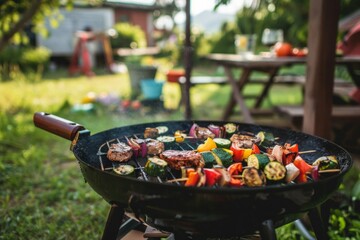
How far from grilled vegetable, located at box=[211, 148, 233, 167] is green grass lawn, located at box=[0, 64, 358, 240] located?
50.4 inches

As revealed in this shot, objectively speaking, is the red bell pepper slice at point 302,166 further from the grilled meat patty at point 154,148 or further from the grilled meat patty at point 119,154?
the grilled meat patty at point 119,154

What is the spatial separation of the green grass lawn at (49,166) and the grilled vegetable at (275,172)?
4.31 ft

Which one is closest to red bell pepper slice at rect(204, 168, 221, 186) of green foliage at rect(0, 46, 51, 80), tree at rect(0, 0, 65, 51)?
tree at rect(0, 0, 65, 51)

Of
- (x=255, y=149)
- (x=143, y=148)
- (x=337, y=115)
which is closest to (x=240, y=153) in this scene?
(x=255, y=149)

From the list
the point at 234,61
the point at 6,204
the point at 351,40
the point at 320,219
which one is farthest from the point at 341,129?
the point at 6,204

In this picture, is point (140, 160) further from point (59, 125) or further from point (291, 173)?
point (291, 173)

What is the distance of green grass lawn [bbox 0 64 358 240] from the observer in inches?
110

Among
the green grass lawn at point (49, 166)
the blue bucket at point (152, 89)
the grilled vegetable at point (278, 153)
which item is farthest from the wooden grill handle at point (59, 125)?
the blue bucket at point (152, 89)

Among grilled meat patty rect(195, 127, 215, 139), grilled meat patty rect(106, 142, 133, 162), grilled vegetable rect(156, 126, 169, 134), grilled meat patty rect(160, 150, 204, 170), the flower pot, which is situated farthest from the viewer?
the flower pot

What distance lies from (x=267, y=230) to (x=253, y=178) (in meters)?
0.22

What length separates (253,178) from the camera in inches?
56.9

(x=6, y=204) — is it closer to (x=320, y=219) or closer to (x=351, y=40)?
(x=320, y=219)

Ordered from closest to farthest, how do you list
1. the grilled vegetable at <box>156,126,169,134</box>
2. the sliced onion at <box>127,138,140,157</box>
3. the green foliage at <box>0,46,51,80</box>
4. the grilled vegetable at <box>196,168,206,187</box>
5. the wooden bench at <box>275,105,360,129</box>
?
the grilled vegetable at <box>196,168,206,187</box> < the sliced onion at <box>127,138,140,157</box> < the grilled vegetable at <box>156,126,169,134</box> < the wooden bench at <box>275,105,360,129</box> < the green foliage at <box>0,46,51,80</box>

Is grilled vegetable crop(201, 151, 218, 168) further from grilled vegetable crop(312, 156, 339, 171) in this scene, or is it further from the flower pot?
the flower pot
